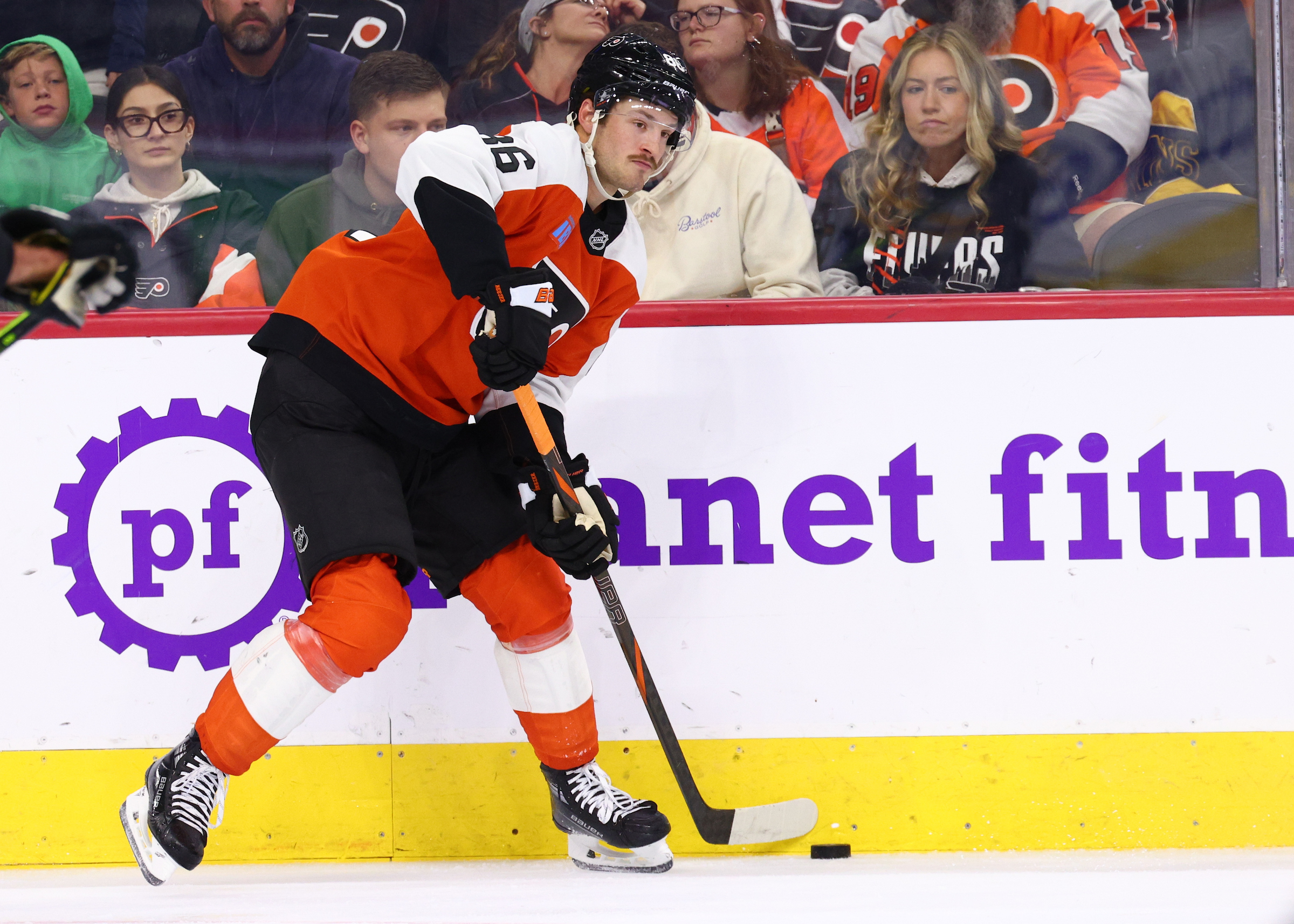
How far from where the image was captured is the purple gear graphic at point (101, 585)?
1.90 metres

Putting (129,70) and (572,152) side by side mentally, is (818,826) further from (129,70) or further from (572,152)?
(129,70)

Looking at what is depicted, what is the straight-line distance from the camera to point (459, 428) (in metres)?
1.72

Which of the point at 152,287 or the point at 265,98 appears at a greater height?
the point at 265,98

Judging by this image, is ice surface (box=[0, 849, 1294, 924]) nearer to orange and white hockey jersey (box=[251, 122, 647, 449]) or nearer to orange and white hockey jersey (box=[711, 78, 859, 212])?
orange and white hockey jersey (box=[251, 122, 647, 449])

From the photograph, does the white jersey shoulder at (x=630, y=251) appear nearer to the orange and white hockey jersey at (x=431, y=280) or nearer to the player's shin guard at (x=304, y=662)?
the orange and white hockey jersey at (x=431, y=280)

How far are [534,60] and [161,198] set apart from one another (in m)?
0.85

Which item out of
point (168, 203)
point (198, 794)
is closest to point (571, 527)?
point (198, 794)

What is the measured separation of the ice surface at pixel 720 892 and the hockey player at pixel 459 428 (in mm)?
138

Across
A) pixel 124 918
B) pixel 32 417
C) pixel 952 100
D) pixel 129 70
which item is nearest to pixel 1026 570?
pixel 952 100

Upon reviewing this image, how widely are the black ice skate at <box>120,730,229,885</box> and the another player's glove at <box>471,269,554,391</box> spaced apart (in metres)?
0.73

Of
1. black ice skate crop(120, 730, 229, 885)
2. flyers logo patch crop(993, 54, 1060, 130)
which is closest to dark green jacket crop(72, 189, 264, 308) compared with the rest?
black ice skate crop(120, 730, 229, 885)

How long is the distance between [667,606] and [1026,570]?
677mm

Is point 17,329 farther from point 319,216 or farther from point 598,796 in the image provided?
point 598,796

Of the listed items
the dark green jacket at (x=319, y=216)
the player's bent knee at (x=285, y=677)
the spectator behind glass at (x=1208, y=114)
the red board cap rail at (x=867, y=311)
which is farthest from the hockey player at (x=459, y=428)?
the spectator behind glass at (x=1208, y=114)
